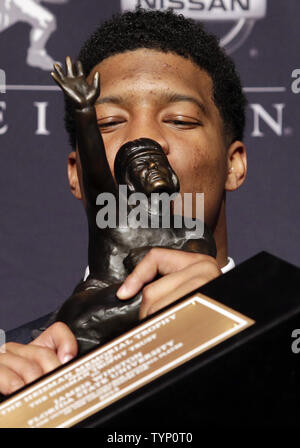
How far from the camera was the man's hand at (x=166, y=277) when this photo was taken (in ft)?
3.09

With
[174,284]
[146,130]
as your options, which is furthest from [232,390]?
[146,130]

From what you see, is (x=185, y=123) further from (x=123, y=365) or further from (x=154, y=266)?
(x=123, y=365)

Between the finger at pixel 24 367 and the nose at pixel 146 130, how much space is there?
483mm

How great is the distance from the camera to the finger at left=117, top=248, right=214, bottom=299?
40.4 inches

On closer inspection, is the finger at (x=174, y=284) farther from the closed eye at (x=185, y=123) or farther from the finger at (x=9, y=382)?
the closed eye at (x=185, y=123)

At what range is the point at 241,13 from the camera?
208 cm

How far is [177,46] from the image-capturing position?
1.51 m

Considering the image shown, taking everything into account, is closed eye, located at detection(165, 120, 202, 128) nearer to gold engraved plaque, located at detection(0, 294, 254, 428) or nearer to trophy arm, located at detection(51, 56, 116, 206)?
trophy arm, located at detection(51, 56, 116, 206)

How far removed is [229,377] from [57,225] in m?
1.37

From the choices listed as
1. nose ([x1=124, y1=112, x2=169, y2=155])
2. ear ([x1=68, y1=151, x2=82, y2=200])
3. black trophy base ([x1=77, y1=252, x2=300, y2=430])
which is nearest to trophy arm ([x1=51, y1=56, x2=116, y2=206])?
nose ([x1=124, y1=112, x2=169, y2=155])

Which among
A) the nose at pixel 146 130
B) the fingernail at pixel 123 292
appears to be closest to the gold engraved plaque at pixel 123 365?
the fingernail at pixel 123 292

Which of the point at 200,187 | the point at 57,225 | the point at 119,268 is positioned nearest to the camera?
the point at 119,268
